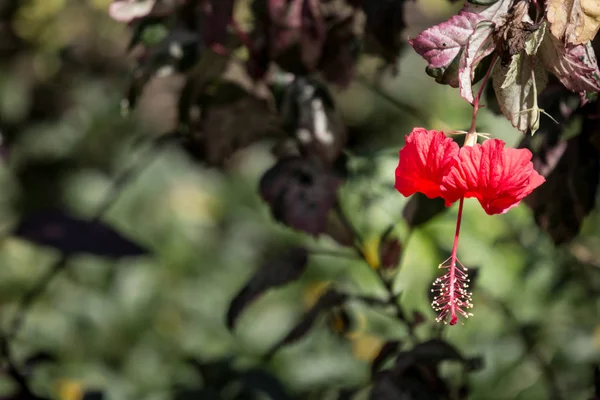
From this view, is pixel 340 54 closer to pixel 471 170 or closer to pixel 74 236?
pixel 74 236

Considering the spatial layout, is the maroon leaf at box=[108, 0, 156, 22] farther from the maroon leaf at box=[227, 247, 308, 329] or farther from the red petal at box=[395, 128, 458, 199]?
the red petal at box=[395, 128, 458, 199]

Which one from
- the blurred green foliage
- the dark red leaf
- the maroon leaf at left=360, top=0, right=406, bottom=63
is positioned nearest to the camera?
the maroon leaf at left=360, top=0, right=406, bottom=63

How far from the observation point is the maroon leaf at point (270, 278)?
1.18 meters

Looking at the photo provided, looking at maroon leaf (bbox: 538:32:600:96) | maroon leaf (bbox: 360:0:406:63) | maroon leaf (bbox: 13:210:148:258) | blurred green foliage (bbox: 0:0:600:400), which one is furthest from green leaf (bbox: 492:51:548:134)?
maroon leaf (bbox: 13:210:148:258)

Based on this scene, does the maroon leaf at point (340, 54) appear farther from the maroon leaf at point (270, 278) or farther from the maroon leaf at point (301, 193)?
the maroon leaf at point (270, 278)

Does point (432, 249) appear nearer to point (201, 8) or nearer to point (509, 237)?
point (509, 237)

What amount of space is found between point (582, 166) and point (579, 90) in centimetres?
38

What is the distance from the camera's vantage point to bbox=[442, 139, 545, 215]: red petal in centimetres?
64

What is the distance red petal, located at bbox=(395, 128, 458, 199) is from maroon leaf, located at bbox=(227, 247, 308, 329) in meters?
0.52

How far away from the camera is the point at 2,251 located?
2.78 metres

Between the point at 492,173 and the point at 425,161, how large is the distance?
0.05m

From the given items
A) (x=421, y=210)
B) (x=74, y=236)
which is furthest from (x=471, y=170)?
(x=74, y=236)

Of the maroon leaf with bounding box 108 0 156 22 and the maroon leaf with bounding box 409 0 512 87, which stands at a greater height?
the maroon leaf with bounding box 409 0 512 87

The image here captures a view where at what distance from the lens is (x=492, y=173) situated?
65cm
